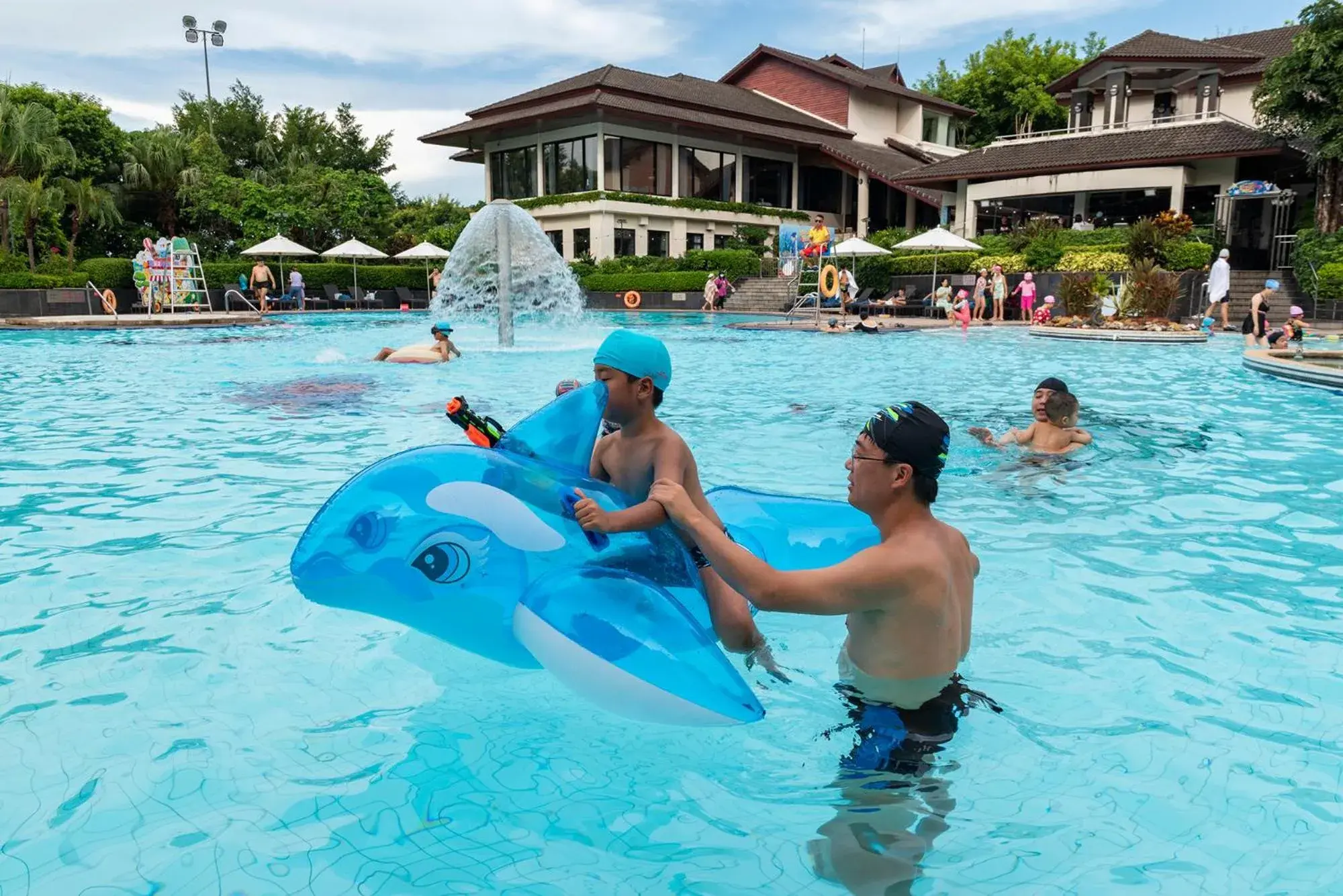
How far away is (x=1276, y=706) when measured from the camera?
346cm

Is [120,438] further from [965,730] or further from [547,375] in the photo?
[965,730]

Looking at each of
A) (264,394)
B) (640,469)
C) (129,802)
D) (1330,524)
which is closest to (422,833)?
(129,802)

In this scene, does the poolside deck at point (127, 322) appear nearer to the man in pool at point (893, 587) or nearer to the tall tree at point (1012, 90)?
the man in pool at point (893, 587)

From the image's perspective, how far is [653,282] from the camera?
106ft

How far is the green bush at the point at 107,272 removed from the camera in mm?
27812

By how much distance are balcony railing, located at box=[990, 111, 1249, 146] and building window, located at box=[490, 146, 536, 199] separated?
18.7 meters

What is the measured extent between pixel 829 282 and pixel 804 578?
79.4ft

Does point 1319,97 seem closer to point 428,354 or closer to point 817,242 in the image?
point 817,242

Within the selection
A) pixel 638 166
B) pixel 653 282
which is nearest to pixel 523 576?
pixel 653 282

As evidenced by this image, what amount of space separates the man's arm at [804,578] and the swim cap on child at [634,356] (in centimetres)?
65

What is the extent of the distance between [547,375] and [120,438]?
5714 mm

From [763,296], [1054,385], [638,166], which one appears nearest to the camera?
[1054,385]

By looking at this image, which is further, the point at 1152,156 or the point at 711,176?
the point at 711,176

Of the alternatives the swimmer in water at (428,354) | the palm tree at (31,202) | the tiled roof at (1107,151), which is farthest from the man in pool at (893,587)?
the palm tree at (31,202)
